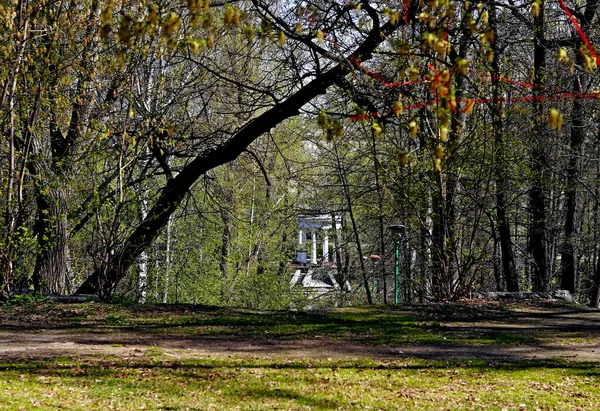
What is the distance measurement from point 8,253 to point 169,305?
7.95 feet

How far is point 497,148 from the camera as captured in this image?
10.4m

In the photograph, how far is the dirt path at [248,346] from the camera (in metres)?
6.52

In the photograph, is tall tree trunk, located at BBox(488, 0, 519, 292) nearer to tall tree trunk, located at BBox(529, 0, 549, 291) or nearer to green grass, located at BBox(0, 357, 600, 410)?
tall tree trunk, located at BBox(529, 0, 549, 291)

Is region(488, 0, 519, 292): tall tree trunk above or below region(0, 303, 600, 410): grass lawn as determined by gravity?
above

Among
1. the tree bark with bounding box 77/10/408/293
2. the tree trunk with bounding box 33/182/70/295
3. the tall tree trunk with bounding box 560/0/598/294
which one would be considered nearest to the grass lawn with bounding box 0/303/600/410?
the tree bark with bounding box 77/10/408/293

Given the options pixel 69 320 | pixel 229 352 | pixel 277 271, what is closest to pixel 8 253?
pixel 69 320

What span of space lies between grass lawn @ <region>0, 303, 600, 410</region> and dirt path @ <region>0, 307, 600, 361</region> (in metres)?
0.06

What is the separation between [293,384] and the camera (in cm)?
539

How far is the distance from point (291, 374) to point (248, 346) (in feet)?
4.43

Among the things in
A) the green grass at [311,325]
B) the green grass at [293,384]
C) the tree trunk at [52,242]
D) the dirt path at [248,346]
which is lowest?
the green grass at [293,384]

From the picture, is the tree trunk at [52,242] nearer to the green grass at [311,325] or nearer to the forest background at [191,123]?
the forest background at [191,123]

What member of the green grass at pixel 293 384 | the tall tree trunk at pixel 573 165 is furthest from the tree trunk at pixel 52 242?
the tall tree trunk at pixel 573 165

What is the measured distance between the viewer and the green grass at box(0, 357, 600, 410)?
4871mm

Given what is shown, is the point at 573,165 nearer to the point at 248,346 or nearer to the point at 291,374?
the point at 248,346
